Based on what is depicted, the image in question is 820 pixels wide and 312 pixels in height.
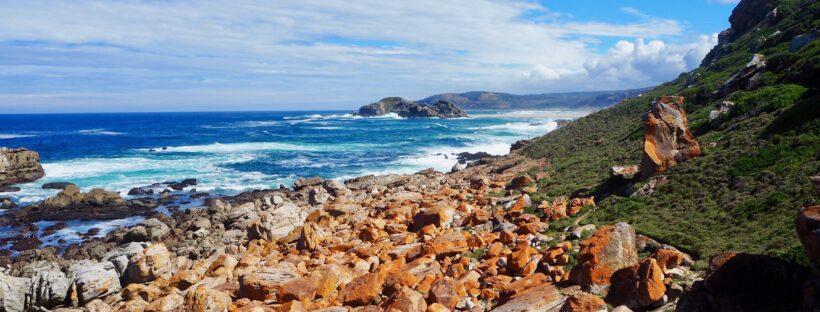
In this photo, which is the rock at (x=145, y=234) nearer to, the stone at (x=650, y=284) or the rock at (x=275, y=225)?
the rock at (x=275, y=225)

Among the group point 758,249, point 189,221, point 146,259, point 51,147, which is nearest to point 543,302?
point 758,249

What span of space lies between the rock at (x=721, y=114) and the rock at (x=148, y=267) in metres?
25.2

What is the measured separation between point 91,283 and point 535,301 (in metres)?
13.4

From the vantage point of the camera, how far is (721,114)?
24562 mm

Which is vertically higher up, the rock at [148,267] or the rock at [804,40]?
the rock at [804,40]

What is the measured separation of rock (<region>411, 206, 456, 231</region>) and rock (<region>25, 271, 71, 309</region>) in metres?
11.8

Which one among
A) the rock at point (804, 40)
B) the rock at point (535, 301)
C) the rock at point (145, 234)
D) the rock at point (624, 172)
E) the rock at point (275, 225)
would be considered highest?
the rock at point (804, 40)

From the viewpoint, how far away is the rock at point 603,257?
10680 millimetres

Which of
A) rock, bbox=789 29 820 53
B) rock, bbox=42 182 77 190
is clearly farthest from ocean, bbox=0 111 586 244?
rock, bbox=789 29 820 53

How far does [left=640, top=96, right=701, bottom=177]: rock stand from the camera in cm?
1977

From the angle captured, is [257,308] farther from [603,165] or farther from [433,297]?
[603,165]

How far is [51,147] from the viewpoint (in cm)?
7638

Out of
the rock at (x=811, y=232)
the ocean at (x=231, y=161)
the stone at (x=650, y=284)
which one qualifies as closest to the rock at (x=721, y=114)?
the stone at (x=650, y=284)

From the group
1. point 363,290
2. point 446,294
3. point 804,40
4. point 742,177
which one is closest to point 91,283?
point 363,290
